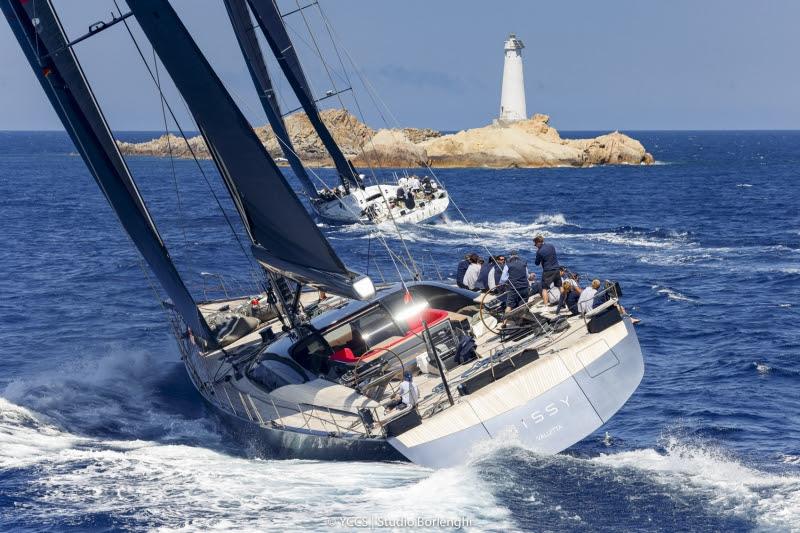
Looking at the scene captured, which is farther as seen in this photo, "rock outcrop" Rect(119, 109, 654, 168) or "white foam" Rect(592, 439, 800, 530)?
"rock outcrop" Rect(119, 109, 654, 168)

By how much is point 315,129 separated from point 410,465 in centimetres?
2878

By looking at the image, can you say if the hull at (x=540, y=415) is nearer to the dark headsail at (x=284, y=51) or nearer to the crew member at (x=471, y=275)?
the crew member at (x=471, y=275)

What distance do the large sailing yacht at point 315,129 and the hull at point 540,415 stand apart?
8.06 metres

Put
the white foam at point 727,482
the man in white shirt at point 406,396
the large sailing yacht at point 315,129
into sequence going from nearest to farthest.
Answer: the white foam at point 727,482 < the man in white shirt at point 406,396 < the large sailing yacht at point 315,129

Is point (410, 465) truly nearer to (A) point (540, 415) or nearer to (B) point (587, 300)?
(A) point (540, 415)

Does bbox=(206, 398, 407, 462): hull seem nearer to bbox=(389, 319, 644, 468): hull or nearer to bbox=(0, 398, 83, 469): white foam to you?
bbox=(389, 319, 644, 468): hull

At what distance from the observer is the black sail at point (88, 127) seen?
18078 mm

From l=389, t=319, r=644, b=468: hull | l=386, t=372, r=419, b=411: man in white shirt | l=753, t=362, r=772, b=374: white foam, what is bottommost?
l=753, t=362, r=772, b=374: white foam

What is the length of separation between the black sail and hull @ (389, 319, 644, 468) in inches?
249

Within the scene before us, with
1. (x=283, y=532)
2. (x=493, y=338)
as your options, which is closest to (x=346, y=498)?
(x=283, y=532)

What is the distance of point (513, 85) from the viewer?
119m

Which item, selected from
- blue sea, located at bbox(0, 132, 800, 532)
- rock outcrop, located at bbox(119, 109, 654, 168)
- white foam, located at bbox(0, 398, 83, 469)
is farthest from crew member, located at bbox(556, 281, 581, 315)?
rock outcrop, located at bbox(119, 109, 654, 168)

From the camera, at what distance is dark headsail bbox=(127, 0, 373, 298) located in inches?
593

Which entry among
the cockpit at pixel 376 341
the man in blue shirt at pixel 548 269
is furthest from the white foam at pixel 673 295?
the cockpit at pixel 376 341
